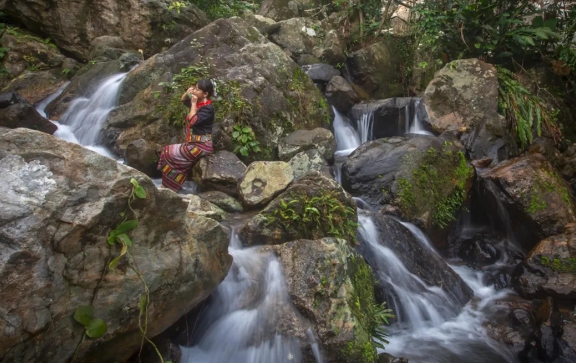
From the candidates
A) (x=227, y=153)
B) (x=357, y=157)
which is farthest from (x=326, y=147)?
(x=227, y=153)

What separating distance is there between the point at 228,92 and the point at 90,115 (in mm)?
2912

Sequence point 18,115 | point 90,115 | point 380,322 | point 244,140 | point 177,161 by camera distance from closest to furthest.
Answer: point 380,322 < point 177,161 < point 244,140 < point 18,115 < point 90,115

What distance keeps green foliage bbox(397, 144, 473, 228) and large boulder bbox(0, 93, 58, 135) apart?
6.38 metres

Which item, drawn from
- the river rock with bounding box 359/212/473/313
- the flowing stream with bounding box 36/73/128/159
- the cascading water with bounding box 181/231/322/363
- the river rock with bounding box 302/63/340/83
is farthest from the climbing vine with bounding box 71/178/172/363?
the river rock with bounding box 302/63/340/83

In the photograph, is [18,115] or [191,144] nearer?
[191,144]

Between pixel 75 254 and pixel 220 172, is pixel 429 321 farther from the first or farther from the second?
pixel 75 254

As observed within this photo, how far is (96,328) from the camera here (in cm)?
274

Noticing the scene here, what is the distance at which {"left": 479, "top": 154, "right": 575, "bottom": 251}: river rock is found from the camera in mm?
6922

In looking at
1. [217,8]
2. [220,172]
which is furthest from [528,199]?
[217,8]

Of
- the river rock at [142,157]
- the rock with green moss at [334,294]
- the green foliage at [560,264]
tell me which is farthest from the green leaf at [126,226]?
the green foliage at [560,264]

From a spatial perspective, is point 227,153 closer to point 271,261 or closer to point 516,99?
point 271,261

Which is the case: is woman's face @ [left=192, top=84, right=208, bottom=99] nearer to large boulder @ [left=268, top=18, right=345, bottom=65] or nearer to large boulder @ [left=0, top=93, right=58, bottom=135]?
large boulder @ [left=0, top=93, right=58, bottom=135]

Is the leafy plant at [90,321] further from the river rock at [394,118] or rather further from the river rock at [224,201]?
the river rock at [394,118]

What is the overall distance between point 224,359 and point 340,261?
133 cm
